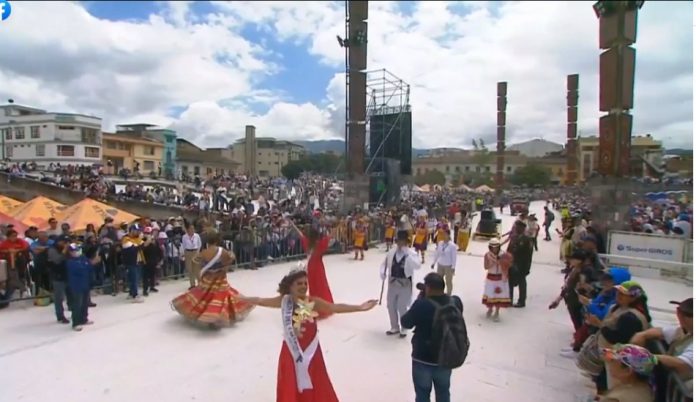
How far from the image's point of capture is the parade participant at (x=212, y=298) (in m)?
6.34

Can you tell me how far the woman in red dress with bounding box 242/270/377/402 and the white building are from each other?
50.4 metres

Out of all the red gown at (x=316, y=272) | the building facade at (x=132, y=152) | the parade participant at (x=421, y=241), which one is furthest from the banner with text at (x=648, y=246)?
the building facade at (x=132, y=152)

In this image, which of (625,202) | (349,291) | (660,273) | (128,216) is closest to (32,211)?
(128,216)

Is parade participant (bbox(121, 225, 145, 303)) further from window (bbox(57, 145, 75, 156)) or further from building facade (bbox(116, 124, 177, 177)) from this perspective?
building facade (bbox(116, 124, 177, 177))

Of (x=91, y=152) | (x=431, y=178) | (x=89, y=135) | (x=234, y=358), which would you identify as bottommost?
(x=234, y=358)

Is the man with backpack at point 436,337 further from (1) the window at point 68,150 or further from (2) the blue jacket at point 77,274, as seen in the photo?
(1) the window at point 68,150

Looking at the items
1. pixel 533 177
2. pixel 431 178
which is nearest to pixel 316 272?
pixel 533 177

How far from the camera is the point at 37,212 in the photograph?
35.0 feet

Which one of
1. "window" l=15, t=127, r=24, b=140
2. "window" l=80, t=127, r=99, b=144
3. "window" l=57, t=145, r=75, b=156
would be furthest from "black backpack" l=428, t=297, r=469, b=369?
"window" l=15, t=127, r=24, b=140

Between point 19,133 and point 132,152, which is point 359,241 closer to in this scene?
point 19,133

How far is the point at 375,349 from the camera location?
5680 mm

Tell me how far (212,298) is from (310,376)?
327 cm

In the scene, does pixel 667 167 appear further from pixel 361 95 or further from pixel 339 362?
pixel 339 362

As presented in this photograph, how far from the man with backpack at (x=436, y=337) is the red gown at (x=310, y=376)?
73cm
